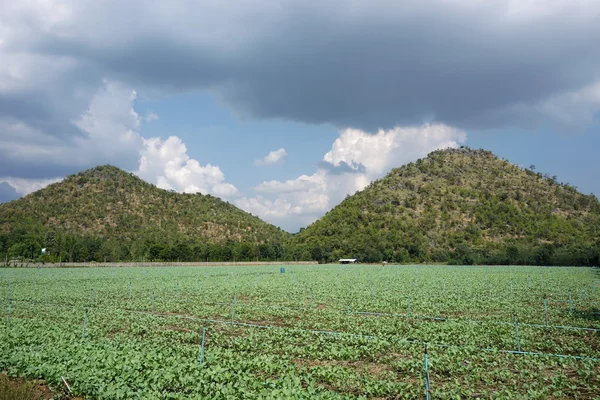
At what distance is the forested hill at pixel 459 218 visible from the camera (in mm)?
122825

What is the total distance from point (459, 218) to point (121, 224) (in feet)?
355

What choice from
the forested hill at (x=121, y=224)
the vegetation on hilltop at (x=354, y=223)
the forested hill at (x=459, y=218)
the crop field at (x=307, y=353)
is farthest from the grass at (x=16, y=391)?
the forested hill at (x=459, y=218)

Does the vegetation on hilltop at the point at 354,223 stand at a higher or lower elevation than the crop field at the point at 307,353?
higher

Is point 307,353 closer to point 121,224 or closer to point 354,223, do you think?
point 121,224

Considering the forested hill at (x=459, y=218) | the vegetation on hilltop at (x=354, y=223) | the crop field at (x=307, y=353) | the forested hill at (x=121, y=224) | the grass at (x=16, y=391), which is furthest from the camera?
the forested hill at (x=459, y=218)

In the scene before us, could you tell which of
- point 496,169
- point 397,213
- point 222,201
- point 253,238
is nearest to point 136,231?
point 253,238

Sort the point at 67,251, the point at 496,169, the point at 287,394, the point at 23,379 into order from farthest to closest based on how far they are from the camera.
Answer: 1. the point at 496,169
2. the point at 67,251
3. the point at 23,379
4. the point at 287,394

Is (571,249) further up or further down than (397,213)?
further down

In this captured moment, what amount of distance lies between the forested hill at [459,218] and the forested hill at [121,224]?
89.3 feet

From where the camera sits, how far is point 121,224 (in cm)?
13038

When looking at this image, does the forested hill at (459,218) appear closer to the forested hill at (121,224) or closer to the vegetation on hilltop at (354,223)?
the vegetation on hilltop at (354,223)

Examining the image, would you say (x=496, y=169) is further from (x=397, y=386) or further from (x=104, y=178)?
(x=397, y=386)

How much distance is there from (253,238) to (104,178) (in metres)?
56.5

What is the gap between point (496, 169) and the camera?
559 feet
